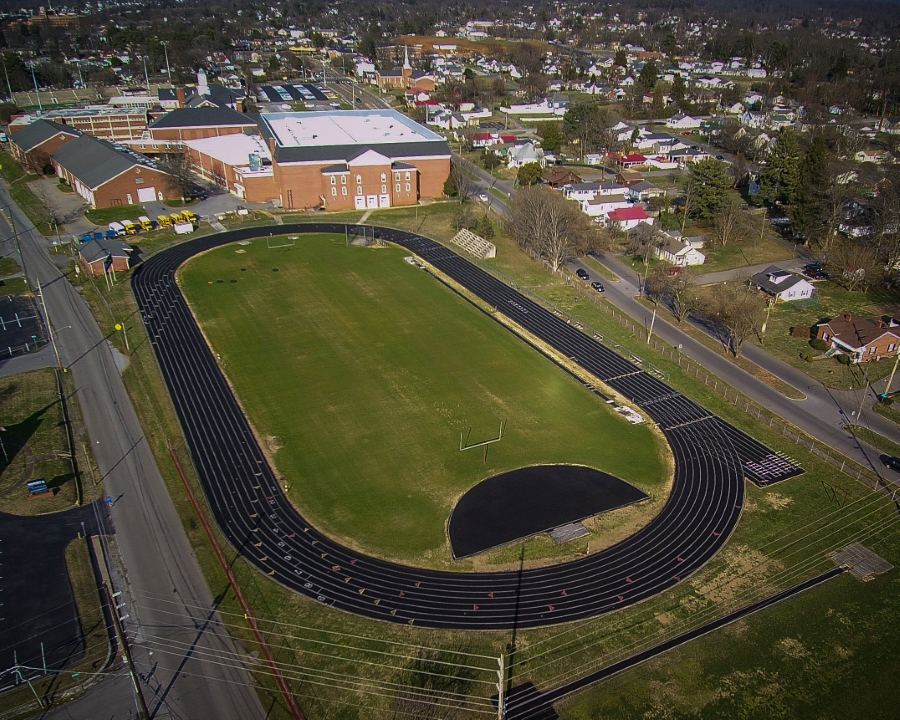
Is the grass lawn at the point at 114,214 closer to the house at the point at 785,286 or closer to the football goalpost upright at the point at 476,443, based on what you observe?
the football goalpost upright at the point at 476,443

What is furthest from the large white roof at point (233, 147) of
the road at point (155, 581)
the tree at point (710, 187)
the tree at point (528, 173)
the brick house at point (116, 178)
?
the tree at point (710, 187)

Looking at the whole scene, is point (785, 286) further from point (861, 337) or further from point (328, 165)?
point (328, 165)

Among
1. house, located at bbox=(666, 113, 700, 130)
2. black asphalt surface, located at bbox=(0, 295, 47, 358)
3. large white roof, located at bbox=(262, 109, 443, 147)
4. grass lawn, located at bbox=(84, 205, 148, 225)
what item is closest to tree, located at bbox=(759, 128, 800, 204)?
large white roof, located at bbox=(262, 109, 443, 147)

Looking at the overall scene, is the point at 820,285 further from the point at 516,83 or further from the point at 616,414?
the point at 516,83

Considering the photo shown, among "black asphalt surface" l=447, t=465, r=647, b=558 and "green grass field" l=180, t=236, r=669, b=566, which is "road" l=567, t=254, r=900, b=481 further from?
"black asphalt surface" l=447, t=465, r=647, b=558

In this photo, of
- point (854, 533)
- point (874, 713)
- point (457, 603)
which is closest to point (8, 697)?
point (457, 603)
